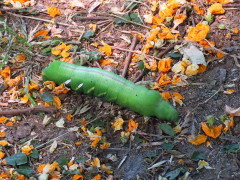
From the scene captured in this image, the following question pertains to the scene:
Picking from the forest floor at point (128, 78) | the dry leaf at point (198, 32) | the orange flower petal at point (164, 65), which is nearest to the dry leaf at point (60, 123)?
the forest floor at point (128, 78)

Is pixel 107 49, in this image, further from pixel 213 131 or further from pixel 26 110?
pixel 213 131

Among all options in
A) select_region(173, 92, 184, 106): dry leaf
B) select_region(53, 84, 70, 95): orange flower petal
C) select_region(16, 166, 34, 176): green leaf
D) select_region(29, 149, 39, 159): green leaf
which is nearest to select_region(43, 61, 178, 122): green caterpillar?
select_region(53, 84, 70, 95): orange flower petal

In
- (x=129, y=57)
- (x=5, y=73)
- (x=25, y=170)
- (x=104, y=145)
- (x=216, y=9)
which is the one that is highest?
(x=216, y=9)

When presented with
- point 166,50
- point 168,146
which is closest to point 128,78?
point 166,50

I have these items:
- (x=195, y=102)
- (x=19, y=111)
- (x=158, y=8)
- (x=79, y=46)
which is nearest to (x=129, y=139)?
(x=195, y=102)

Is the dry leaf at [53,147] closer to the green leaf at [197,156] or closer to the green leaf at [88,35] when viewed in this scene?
the green leaf at [197,156]

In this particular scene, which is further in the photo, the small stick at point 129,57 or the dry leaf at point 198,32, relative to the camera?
the dry leaf at point 198,32

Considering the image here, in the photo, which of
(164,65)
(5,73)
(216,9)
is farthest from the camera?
(216,9)
